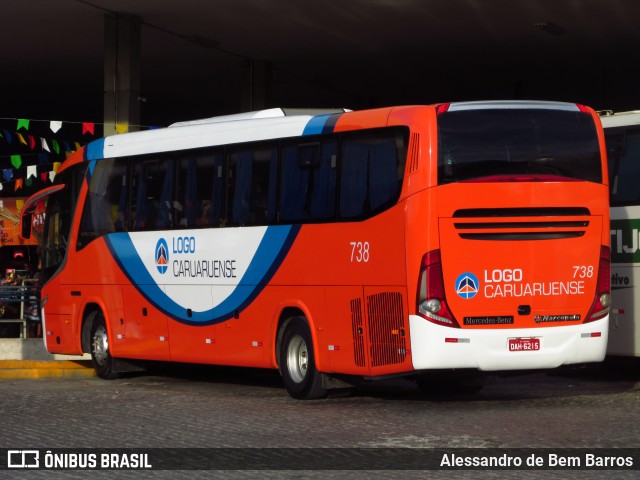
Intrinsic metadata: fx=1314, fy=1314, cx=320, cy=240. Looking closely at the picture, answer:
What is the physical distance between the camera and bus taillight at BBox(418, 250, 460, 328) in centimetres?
1332

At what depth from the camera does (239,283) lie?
16.2m

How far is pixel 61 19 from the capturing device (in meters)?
30.7

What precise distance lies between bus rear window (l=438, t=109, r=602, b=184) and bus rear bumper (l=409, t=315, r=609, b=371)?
1569 mm

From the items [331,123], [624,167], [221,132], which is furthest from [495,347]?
[221,132]

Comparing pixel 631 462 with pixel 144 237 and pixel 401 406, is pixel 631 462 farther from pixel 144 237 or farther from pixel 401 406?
pixel 144 237

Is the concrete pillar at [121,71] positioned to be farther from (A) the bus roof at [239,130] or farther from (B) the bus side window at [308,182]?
(B) the bus side window at [308,182]

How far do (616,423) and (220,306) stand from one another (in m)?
6.06

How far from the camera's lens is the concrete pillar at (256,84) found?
36531 millimetres

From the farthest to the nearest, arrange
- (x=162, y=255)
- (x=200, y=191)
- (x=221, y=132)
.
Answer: (x=162, y=255)
(x=200, y=191)
(x=221, y=132)

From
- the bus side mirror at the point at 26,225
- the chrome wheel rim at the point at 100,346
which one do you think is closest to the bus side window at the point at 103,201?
the bus side mirror at the point at 26,225

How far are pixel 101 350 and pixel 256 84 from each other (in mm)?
18587

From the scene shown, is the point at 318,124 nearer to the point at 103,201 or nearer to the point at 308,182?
the point at 308,182

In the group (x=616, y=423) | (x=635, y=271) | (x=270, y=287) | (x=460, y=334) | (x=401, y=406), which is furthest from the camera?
(x=635, y=271)

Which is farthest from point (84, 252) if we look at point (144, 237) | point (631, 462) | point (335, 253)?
point (631, 462)
